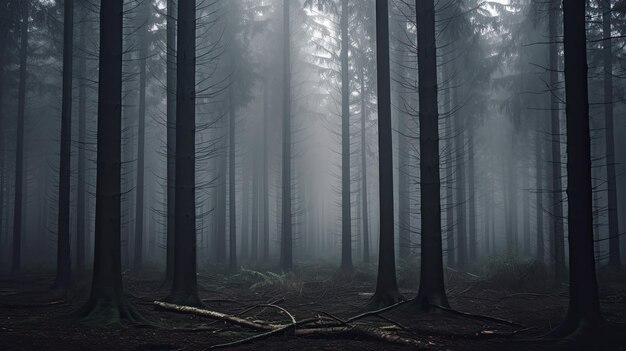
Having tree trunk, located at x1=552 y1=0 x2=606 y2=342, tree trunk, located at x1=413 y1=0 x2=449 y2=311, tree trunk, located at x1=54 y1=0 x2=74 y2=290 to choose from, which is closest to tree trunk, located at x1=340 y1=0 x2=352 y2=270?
tree trunk, located at x1=413 y1=0 x2=449 y2=311

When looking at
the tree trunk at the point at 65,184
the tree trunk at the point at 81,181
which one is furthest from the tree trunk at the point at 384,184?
the tree trunk at the point at 81,181

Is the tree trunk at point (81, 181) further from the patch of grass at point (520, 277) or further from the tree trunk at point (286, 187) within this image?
the patch of grass at point (520, 277)

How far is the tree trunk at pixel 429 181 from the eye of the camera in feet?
28.4

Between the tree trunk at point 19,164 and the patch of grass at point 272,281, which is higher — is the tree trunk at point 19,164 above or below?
above

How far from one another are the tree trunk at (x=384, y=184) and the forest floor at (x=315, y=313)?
0.65m

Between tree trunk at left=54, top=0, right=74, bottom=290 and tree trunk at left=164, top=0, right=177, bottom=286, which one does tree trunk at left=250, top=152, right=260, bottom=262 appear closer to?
tree trunk at left=164, top=0, right=177, bottom=286

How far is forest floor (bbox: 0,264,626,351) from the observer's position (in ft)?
20.0

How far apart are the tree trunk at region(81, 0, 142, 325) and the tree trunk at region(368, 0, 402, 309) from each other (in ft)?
16.3

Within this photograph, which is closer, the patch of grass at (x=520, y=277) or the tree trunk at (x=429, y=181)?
the tree trunk at (x=429, y=181)

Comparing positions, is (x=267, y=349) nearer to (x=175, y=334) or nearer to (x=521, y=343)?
(x=175, y=334)

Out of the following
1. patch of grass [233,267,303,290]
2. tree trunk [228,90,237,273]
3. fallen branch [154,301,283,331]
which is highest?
tree trunk [228,90,237,273]

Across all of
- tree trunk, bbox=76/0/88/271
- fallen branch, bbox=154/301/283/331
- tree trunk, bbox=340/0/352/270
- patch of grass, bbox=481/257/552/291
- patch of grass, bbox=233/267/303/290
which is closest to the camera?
fallen branch, bbox=154/301/283/331

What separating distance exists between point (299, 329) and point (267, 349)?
3.64ft

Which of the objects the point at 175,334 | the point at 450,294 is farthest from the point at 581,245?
the point at 175,334
